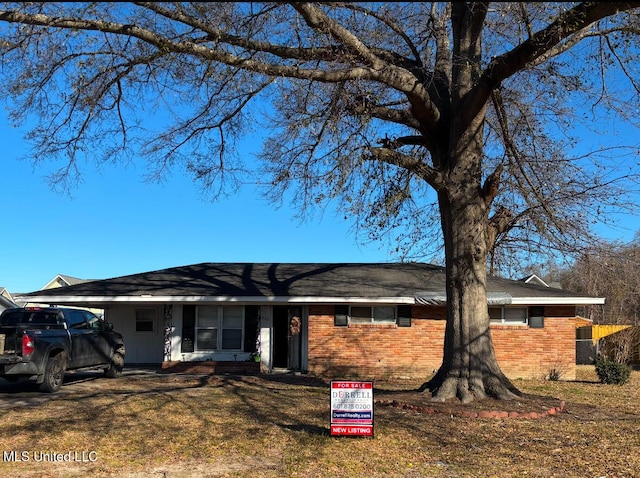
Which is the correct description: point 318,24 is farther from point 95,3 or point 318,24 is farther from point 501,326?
point 501,326

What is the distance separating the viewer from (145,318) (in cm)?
2108

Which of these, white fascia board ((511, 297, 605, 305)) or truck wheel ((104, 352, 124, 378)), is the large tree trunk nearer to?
white fascia board ((511, 297, 605, 305))

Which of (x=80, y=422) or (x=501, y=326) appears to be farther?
(x=501, y=326)

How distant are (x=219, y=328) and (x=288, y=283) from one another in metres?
2.60

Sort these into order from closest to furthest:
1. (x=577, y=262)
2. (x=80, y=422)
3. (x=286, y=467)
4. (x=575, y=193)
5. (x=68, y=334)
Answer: (x=286, y=467), (x=80, y=422), (x=575, y=193), (x=577, y=262), (x=68, y=334)

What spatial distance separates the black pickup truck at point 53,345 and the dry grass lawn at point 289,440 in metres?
0.92

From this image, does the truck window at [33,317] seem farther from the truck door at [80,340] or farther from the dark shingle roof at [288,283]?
the dark shingle roof at [288,283]

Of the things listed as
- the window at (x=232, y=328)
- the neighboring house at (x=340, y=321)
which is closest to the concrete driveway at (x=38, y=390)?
the neighboring house at (x=340, y=321)

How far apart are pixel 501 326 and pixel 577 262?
22.5ft

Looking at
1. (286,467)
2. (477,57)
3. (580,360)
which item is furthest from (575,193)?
(580,360)

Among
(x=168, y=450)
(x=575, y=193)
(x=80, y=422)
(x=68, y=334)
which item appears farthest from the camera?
(x=68, y=334)

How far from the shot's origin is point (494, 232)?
41.2ft

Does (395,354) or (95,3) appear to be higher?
(95,3)
